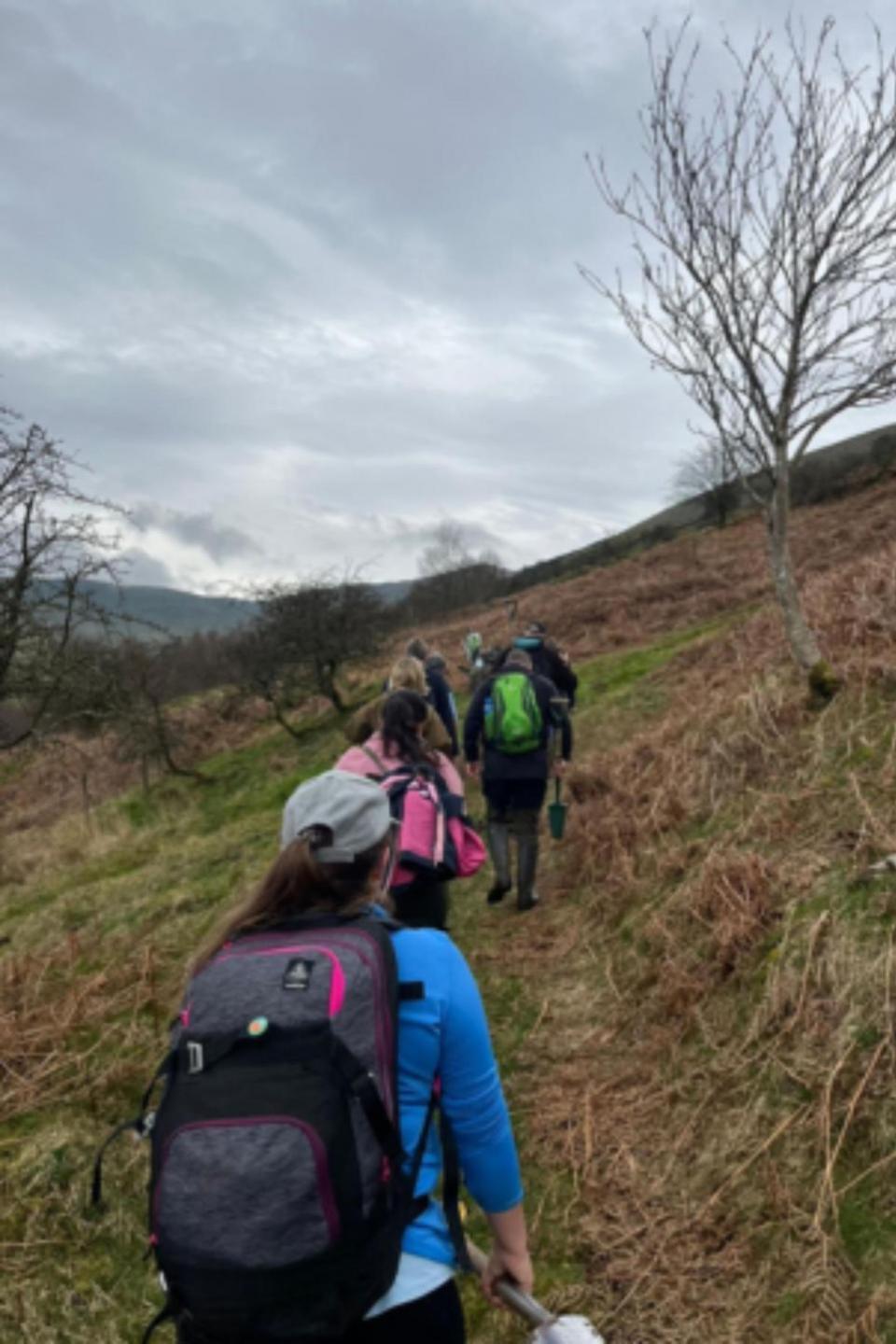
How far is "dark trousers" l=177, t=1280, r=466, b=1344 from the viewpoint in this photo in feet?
5.02

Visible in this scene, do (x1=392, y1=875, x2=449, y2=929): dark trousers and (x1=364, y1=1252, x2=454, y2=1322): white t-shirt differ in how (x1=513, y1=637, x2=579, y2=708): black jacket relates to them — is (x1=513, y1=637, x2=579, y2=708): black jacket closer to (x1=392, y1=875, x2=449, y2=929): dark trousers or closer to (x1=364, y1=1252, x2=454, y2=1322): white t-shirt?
(x1=392, y1=875, x2=449, y2=929): dark trousers

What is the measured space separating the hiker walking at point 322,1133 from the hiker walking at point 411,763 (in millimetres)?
2203

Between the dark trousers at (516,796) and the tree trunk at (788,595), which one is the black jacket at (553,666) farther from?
the tree trunk at (788,595)

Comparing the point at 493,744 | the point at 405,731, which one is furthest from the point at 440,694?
the point at 405,731

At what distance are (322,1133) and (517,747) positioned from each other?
14.4 feet

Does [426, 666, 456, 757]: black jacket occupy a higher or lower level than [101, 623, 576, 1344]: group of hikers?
higher

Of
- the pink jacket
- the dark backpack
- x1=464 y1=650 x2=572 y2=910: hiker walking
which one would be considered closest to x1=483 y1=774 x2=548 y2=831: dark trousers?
x1=464 y1=650 x2=572 y2=910: hiker walking

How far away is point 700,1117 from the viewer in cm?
342

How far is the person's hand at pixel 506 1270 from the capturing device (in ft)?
6.04

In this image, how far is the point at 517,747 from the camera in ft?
18.8

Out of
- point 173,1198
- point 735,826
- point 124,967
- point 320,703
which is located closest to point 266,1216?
point 173,1198

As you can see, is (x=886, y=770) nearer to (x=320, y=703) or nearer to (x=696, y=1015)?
(x=696, y=1015)

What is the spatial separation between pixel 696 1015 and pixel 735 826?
5.65 feet

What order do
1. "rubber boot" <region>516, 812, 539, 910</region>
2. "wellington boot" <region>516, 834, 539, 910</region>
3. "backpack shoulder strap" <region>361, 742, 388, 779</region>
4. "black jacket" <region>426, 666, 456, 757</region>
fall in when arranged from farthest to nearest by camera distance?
"black jacket" <region>426, 666, 456, 757</region> < "wellington boot" <region>516, 834, 539, 910</region> < "rubber boot" <region>516, 812, 539, 910</region> < "backpack shoulder strap" <region>361, 742, 388, 779</region>
